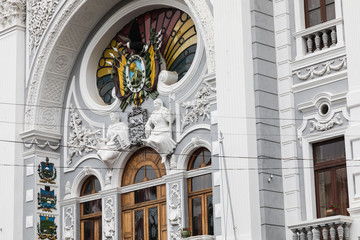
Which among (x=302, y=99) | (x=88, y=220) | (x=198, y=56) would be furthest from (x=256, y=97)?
(x=88, y=220)

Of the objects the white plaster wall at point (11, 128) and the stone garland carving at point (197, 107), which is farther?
the white plaster wall at point (11, 128)

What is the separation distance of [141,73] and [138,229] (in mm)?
4451

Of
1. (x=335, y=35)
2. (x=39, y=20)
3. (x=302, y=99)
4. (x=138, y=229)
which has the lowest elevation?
(x=138, y=229)

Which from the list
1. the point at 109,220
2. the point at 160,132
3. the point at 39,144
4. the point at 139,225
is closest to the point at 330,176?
the point at 160,132

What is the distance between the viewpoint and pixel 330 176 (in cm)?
2211

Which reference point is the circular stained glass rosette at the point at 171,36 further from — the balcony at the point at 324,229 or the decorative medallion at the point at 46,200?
the balcony at the point at 324,229

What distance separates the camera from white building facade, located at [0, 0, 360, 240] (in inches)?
870

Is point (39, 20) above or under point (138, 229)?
above

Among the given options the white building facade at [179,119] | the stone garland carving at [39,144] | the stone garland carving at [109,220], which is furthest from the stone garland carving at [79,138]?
the stone garland carving at [109,220]

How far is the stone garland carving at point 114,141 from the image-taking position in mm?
27531

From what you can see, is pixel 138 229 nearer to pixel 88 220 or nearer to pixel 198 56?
pixel 88 220

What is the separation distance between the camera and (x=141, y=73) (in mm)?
27781

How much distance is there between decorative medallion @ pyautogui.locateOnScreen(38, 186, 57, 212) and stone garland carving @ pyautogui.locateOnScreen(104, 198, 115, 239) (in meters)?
2.12

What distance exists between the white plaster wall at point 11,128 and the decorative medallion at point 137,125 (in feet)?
13.2
